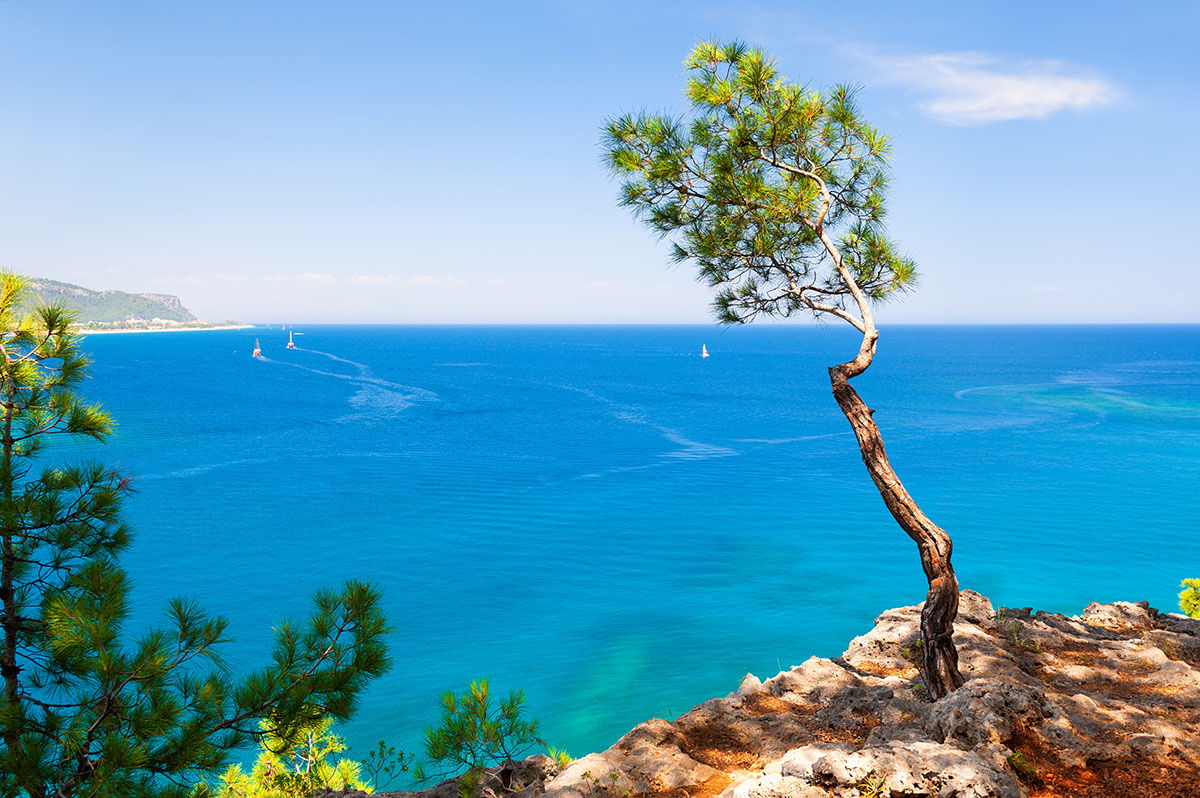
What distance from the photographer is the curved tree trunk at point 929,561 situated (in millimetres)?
7741

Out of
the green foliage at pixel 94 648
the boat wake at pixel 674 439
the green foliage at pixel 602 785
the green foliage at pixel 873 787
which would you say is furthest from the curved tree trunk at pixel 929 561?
the boat wake at pixel 674 439

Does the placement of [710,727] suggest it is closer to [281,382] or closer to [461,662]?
[461,662]

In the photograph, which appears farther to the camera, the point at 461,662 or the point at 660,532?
the point at 660,532

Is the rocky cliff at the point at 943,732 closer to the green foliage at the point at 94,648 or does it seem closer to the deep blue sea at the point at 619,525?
the green foliage at the point at 94,648

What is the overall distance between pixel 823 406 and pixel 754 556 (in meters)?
51.0

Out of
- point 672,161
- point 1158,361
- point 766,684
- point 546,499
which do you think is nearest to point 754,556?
point 546,499

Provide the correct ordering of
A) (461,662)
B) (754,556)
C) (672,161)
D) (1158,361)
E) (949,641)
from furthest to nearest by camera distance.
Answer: (1158,361)
(754,556)
(461,662)
(672,161)
(949,641)

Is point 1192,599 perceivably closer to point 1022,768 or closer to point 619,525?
point 1022,768

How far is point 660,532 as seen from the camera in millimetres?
34781

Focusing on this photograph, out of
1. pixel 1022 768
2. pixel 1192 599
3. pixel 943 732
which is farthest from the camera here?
pixel 1192 599

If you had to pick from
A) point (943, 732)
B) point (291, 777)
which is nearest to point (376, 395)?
point (291, 777)

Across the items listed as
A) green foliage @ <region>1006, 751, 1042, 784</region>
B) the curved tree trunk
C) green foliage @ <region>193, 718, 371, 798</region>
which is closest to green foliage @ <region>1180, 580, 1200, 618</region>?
the curved tree trunk

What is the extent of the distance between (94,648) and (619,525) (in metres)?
31.4

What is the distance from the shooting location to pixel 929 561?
8008 millimetres
